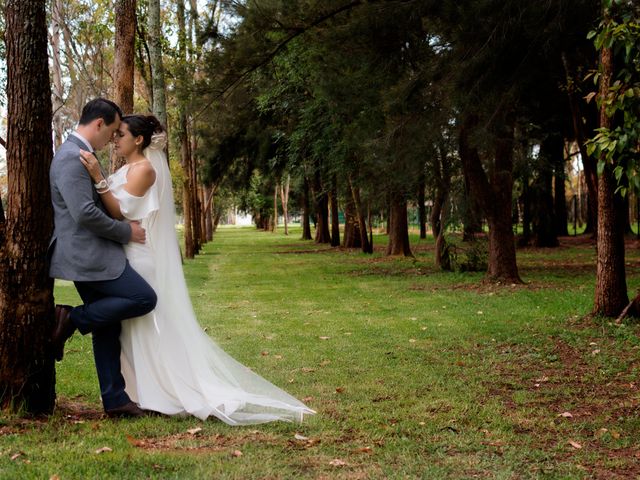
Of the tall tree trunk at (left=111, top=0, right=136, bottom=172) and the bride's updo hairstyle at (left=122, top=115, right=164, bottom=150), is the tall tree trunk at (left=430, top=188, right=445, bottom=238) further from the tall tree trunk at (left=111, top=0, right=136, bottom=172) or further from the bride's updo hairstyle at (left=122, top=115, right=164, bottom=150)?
the bride's updo hairstyle at (left=122, top=115, right=164, bottom=150)

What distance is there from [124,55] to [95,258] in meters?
7.72

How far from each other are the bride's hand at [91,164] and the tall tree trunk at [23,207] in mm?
294

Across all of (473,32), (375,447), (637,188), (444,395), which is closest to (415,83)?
(473,32)

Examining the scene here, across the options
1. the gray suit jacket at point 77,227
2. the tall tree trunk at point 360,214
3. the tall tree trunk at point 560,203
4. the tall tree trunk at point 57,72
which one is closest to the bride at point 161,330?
the gray suit jacket at point 77,227

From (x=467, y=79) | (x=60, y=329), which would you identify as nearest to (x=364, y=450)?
(x=60, y=329)

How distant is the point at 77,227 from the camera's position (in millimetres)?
5117

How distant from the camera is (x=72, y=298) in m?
15.8

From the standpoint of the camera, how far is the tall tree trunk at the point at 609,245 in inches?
395

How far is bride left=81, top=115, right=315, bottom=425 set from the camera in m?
5.42

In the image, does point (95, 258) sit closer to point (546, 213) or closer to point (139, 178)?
point (139, 178)

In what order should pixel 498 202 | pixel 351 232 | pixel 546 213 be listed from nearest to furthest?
1. pixel 498 202
2. pixel 546 213
3. pixel 351 232

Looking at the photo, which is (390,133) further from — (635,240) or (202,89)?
(635,240)

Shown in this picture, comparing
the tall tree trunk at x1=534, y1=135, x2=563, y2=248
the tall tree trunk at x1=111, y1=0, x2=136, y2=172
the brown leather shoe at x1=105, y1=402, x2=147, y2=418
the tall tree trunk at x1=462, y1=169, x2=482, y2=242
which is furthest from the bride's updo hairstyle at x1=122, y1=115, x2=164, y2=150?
the tall tree trunk at x1=534, y1=135, x2=563, y2=248

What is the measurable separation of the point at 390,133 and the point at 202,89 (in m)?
3.48
